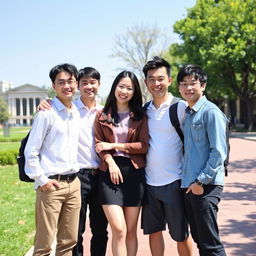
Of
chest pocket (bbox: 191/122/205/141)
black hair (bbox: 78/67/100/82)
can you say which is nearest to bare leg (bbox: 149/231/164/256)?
chest pocket (bbox: 191/122/205/141)

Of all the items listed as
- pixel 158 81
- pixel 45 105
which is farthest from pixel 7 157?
pixel 158 81

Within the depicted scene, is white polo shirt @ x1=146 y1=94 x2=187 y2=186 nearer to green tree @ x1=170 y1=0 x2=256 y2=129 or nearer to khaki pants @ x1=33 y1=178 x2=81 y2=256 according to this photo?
khaki pants @ x1=33 y1=178 x2=81 y2=256

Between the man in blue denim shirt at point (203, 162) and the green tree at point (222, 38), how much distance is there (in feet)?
75.0

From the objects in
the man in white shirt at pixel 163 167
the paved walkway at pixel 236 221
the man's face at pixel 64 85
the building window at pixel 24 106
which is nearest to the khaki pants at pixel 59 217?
the man in white shirt at pixel 163 167

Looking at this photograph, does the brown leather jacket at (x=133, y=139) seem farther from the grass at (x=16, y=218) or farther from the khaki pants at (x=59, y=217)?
the grass at (x=16, y=218)

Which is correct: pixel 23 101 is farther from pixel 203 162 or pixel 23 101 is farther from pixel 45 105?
pixel 203 162

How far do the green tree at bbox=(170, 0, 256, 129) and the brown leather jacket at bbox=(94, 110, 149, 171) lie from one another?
2286 centimetres

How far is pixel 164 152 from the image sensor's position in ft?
10.2

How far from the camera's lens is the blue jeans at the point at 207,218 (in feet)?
9.34

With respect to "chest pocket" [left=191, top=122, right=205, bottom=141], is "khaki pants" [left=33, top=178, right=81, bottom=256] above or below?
below

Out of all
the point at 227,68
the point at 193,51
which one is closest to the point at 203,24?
the point at 193,51

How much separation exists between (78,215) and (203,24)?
25926 mm

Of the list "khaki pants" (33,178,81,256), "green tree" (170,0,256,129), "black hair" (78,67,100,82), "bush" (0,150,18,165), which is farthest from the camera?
"green tree" (170,0,256,129)

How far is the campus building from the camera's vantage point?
366ft
